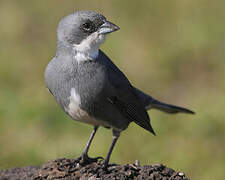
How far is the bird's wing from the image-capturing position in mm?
5980

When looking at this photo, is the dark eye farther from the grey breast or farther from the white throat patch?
the grey breast

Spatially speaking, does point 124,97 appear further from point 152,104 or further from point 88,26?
point 152,104

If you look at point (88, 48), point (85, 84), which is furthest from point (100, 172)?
point (88, 48)

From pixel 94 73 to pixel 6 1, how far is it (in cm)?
684

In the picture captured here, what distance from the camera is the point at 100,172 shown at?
18.7ft

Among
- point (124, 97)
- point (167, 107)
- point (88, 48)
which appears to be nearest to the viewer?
point (88, 48)

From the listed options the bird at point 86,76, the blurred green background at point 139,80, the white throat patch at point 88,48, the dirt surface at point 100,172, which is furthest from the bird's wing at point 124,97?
the blurred green background at point 139,80

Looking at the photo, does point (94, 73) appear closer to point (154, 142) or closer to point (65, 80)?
point (65, 80)

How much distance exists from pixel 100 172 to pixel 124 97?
936 millimetres

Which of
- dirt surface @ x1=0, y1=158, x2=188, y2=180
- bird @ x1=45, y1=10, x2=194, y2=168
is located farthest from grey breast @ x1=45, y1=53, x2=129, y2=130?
dirt surface @ x1=0, y1=158, x2=188, y2=180

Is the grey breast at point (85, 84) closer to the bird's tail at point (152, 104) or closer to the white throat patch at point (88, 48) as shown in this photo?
the white throat patch at point (88, 48)

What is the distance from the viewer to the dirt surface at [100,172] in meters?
5.57

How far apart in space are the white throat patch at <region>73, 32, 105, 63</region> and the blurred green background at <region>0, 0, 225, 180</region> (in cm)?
247

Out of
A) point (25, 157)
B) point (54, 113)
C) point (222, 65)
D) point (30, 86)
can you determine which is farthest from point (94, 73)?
point (222, 65)
